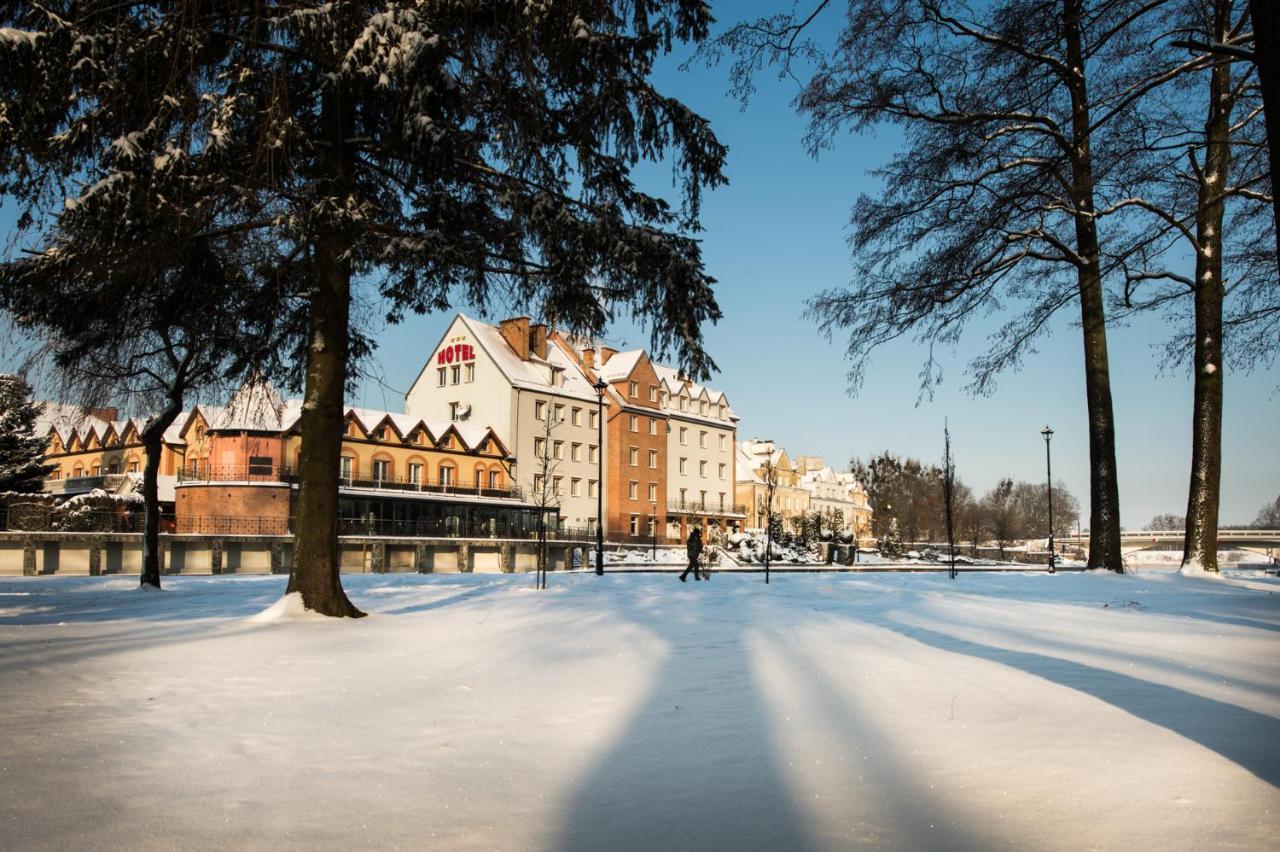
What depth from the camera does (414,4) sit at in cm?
1014

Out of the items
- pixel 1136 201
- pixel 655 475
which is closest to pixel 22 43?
pixel 1136 201

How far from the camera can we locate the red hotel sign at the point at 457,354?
204ft

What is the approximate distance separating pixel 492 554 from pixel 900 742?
139 ft

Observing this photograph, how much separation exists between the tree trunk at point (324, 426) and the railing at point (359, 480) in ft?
113

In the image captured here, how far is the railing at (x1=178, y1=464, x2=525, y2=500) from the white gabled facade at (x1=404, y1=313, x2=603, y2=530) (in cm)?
289

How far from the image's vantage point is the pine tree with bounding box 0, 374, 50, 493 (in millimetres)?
38625

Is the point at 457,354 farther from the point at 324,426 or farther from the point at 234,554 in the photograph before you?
the point at 324,426

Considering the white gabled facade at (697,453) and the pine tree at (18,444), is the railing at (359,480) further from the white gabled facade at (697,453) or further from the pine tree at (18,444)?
the white gabled facade at (697,453)

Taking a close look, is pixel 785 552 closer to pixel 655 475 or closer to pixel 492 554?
pixel 492 554

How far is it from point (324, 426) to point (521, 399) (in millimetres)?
48683

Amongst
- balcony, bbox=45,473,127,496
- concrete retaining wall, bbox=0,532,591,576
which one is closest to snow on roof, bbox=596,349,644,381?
concrete retaining wall, bbox=0,532,591,576

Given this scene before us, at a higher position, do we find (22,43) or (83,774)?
(22,43)

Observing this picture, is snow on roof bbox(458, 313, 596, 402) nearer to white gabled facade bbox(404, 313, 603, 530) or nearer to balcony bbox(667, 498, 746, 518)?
white gabled facade bbox(404, 313, 603, 530)

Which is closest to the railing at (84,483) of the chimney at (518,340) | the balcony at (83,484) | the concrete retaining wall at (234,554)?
the balcony at (83,484)
